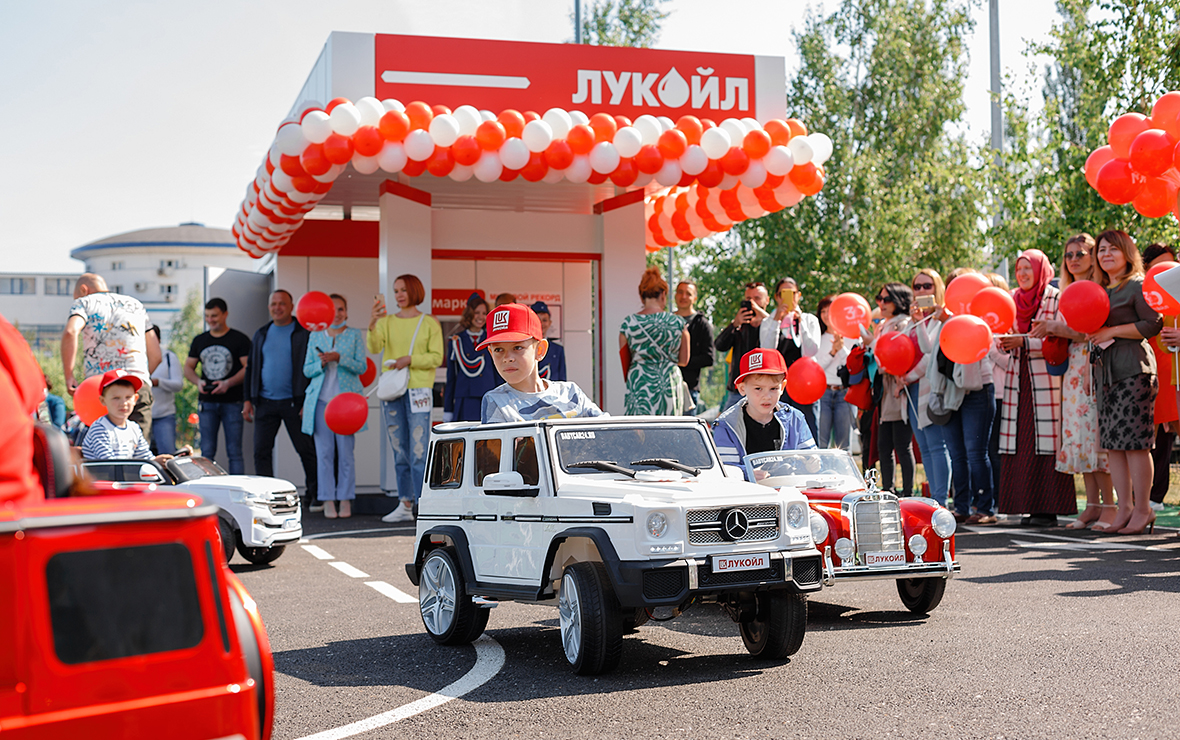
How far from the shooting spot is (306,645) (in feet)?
20.9

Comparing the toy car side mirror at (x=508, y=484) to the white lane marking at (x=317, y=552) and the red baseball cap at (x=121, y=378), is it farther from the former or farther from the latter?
the white lane marking at (x=317, y=552)

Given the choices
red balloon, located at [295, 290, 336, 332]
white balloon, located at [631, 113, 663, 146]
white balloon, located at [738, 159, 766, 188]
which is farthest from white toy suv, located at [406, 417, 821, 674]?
white balloon, located at [738, 159, 766, 188]

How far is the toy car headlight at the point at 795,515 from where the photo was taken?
545 cm

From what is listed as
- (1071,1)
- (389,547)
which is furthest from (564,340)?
(1071,1)

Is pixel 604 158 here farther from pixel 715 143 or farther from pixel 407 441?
pixel 407 441

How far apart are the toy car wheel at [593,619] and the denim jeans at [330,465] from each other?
8326 mm

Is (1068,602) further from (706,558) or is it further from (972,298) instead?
(972,298)

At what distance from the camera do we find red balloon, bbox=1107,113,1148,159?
10.4m

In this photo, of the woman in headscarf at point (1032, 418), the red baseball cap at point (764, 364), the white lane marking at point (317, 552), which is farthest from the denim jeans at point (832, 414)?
the red baseball cap at point (764, 364)

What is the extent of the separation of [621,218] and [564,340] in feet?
7.68

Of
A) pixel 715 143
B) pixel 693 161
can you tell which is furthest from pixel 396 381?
pixel 715 143

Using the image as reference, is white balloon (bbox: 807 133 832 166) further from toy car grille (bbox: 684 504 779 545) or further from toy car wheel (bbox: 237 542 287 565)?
toy car grille (bbox: 684 504 779 545)

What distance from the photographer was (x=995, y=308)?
10.7 metres

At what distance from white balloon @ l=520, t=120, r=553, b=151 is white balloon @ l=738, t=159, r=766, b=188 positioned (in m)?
2.28
